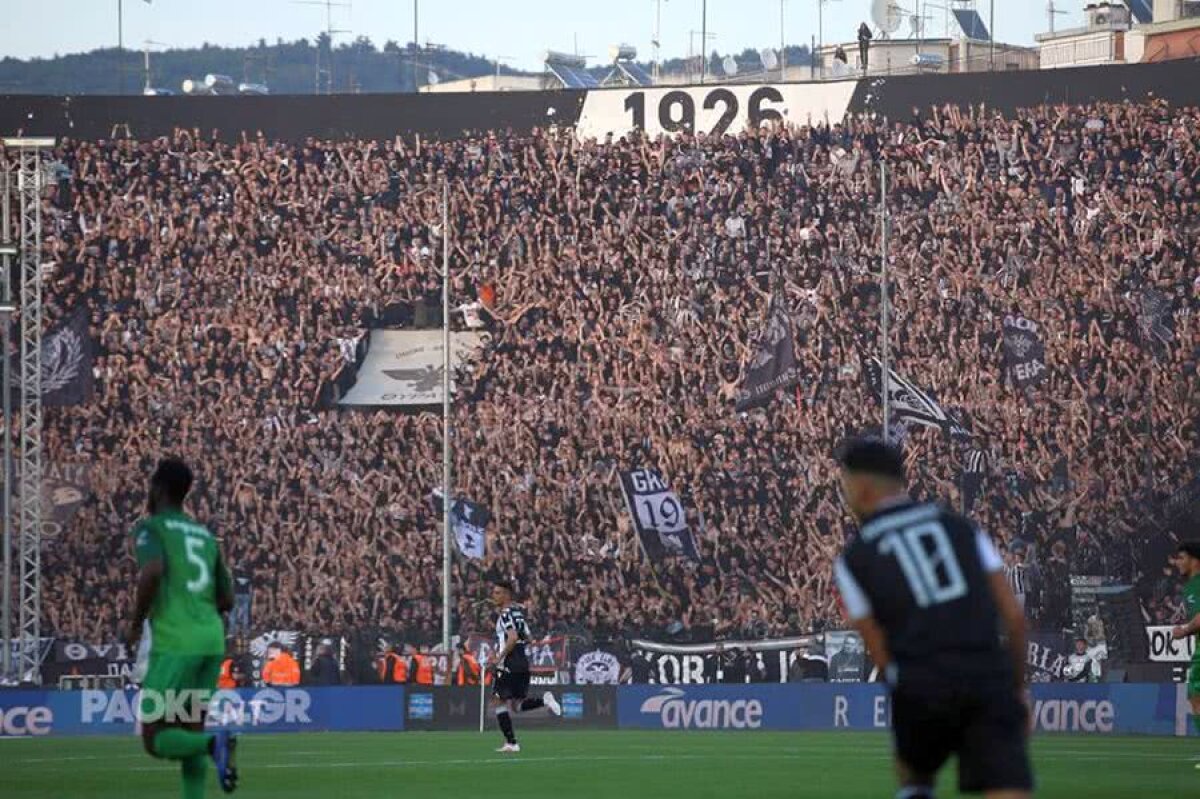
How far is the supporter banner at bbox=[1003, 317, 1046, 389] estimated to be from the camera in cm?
4438

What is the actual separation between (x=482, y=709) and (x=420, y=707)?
1078 mm

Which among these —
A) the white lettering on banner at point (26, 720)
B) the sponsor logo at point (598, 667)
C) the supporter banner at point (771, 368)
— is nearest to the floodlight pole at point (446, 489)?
the sponsor logo at point (598, 667)

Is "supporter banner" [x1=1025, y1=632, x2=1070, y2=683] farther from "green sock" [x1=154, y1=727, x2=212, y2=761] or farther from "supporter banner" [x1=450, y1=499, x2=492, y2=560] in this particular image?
"green sock" [x1=154, y1=727, x2=212, y2=761]

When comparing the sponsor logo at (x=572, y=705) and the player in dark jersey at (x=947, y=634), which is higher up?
the player in dark jersey at (x=947, y=634)

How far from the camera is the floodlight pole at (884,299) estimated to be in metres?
42.8

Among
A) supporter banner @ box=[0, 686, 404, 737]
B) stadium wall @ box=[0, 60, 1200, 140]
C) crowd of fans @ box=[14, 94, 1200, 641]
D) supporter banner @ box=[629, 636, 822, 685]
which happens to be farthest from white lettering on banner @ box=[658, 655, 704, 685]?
stadium wall @ box=[0, 60, 1200, 140]

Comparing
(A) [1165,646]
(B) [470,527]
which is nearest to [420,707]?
(B) [470,527]

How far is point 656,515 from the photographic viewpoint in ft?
144

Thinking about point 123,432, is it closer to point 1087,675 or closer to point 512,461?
point 512,461

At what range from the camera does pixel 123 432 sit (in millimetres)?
45969

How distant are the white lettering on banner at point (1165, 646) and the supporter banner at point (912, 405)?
6608 mm

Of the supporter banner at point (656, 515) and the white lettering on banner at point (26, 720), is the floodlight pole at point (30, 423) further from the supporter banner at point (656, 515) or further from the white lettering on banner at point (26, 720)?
the supporter banner at point (656, 515)

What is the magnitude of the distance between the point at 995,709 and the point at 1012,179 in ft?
131

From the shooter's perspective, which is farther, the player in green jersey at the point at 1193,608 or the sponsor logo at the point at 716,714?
the sponsor logo at the point at 716,714
